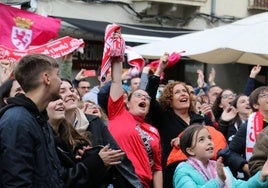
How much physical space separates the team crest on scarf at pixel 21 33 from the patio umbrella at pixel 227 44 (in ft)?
7.17

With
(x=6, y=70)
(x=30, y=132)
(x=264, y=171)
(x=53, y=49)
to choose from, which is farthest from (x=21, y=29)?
(x=264, y=171)

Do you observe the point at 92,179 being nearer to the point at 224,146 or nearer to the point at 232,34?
the point at 224,146

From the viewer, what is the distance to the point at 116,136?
19.3ft

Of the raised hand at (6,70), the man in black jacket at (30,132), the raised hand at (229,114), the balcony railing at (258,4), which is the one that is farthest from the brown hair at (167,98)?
the balcony railing at (258,4)

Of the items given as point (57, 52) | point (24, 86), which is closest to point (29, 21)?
point (57, 52)

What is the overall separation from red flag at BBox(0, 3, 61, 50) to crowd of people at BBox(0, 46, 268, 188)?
254 cm

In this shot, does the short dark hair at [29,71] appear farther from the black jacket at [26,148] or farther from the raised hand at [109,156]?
the raised hand at [109,156]

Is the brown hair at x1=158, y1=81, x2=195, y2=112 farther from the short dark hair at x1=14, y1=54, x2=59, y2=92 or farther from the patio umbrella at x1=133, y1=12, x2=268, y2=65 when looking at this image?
the short dark hair at x1=14, y1=54, x2=59, y2=92

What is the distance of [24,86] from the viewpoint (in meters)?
3.97

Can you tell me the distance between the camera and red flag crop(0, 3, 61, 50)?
943cm

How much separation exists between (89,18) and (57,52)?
7.17 metres

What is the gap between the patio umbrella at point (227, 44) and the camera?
30.1ft

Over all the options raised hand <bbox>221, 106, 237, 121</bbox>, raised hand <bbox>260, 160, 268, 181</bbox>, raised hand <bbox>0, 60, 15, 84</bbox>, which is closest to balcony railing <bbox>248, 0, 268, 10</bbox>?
raised hand <bbox>221, 106, 237, 121</bbox>

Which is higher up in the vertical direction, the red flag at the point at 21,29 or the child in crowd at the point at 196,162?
the red flag at the point at 21,29
